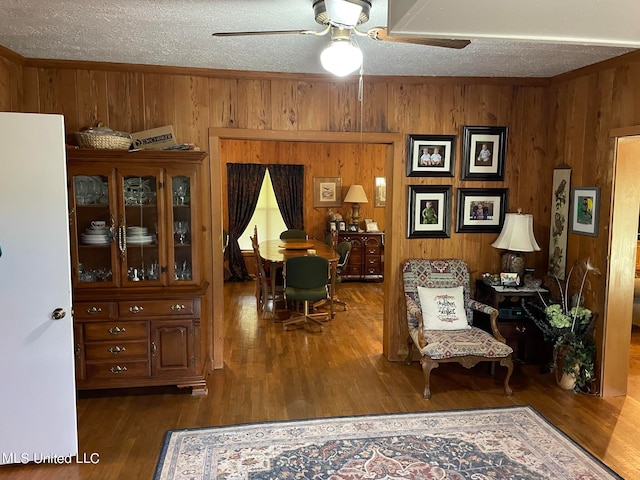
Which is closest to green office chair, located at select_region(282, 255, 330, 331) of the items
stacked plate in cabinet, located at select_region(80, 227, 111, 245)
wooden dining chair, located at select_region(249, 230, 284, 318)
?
wooden dining chair, located at select_region(249, 230, 284, 318)

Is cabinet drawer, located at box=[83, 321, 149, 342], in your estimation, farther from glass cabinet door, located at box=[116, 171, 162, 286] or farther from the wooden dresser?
the wooden dresser

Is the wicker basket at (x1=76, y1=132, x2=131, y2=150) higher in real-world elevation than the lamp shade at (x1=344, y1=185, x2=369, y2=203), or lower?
higher

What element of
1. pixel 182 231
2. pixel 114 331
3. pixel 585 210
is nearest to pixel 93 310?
pixel 114 331

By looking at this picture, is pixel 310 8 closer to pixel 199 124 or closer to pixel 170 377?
pixel 199 124

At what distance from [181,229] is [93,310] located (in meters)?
0.87

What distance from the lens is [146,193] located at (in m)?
3.53

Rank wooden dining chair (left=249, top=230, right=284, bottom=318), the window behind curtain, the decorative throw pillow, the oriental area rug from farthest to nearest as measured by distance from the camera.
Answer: the window behind curtain → wooden dining chair (left=249, top=230, right=284, bottom=318) → the decorative throw pillow → the oriental area rug

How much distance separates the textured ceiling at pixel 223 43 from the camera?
245cm

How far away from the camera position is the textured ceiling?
8.05ft

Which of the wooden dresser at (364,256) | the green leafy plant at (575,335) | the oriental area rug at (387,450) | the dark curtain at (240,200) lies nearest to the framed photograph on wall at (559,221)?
the green leafy plant at (575,335)

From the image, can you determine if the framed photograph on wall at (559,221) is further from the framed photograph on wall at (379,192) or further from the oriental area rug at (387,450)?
the framed photograph on wall at (379,192)

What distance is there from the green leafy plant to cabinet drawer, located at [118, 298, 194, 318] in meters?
2.80

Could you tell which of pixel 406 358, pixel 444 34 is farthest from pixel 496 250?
pixel 444 34

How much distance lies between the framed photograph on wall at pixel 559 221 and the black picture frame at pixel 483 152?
19.6 inches
